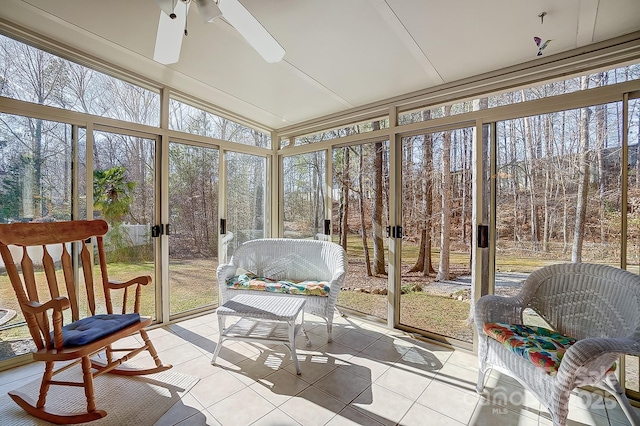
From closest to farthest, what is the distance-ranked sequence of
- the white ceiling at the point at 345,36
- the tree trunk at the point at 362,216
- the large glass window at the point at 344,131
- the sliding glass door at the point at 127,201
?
the white ceiling at the point at 345,36, the sliding glass door at the point at 127,201, the large glass window at the point at 344,131, the tree trunk at the point at 362,216

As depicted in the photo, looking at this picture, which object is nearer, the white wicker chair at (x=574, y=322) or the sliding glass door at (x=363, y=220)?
the white wicker chair at (x=574, y=322)

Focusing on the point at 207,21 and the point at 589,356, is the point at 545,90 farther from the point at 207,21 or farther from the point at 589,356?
the point at 207,21

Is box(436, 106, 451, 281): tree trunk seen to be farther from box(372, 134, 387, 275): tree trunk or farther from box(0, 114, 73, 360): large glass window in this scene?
box(0, 114, 73, 360): large glass window

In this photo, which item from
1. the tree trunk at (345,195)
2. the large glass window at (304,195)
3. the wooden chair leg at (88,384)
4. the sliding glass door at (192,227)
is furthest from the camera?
the large glass window at (304,195)

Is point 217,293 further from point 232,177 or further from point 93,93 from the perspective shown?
point 93,93

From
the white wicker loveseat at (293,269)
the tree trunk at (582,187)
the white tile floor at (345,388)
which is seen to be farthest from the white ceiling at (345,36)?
the white tile floor at (345,388)

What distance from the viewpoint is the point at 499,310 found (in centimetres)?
203

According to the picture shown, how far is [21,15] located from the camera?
1970 mm

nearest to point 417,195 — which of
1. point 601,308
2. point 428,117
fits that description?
point 428,117

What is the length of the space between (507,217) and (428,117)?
125cm

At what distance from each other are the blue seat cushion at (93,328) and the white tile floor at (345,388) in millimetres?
617

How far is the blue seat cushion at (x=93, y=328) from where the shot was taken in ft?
5.45

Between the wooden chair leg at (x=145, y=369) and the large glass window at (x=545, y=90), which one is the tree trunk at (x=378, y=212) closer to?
the large glass window at (x=545, y=90)

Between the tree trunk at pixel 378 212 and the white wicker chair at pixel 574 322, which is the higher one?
the tree trunk at pixel 378 212
